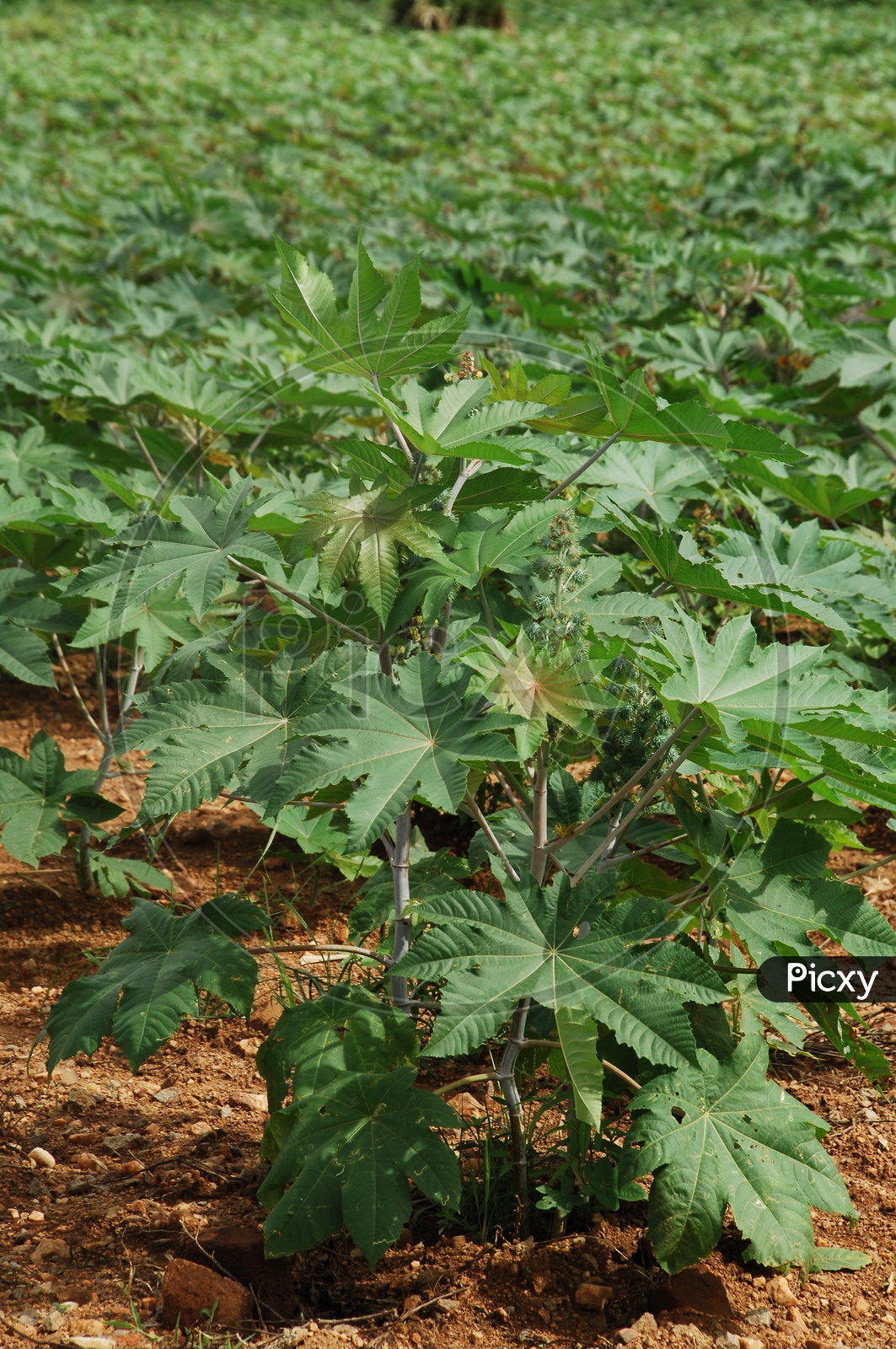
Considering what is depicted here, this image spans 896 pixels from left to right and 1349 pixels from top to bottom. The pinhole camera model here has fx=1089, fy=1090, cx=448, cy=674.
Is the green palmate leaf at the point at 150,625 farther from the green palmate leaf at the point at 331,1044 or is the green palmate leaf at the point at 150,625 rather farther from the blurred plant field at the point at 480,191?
the green palmate leaf at the point at 331,1044

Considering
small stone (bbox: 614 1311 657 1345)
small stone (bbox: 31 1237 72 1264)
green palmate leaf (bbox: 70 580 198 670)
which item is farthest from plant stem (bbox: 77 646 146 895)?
small stone (bbox: 614 1311 657 1345)

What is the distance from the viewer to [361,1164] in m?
1.48

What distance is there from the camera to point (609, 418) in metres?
1.79

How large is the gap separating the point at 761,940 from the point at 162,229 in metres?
5.76

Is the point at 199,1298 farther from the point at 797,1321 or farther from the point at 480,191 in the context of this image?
the point at 480,191

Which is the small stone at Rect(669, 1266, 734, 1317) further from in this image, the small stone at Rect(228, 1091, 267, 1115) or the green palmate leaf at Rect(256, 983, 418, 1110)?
the small stone at Rect(228, 1091, 267, 1115)

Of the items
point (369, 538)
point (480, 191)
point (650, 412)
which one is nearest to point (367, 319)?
point (369, 538)

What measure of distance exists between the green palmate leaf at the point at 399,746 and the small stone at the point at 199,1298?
27.4 inches

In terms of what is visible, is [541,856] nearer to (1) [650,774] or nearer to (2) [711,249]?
(1) [650,774]

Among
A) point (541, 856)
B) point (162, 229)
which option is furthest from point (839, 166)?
point (541, 856)

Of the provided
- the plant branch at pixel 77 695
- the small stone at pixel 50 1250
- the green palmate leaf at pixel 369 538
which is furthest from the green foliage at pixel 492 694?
the small stone at pixel 50 1250

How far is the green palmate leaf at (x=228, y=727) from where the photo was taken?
157cm

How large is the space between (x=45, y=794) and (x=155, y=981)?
89cm

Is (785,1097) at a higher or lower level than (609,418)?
lower
